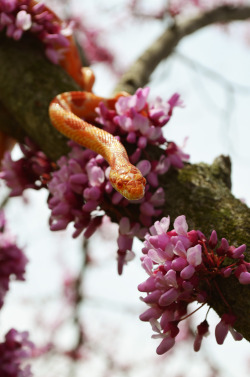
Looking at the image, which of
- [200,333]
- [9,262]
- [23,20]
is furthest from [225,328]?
[23,20]

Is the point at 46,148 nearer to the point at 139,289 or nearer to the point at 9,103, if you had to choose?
the point at 9,103

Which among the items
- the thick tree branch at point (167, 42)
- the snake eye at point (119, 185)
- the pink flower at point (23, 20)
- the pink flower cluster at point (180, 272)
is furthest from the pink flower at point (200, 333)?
the thick tree branch at point (167, 42)

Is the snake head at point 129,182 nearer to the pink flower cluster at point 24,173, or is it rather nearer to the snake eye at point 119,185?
the snake eye at point 119,185

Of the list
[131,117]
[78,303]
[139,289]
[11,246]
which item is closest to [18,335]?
[11,246]

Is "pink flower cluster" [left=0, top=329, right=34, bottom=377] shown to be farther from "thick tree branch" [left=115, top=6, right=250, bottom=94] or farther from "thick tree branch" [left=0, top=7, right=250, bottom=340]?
"thick tree branch" [left=115, top=6, right=250, bottom=94]

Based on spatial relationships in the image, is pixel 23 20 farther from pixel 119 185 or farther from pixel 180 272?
pixel 180 272

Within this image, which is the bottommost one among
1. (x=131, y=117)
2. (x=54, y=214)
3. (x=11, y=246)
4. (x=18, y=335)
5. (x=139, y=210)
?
(x=18, y=335)
